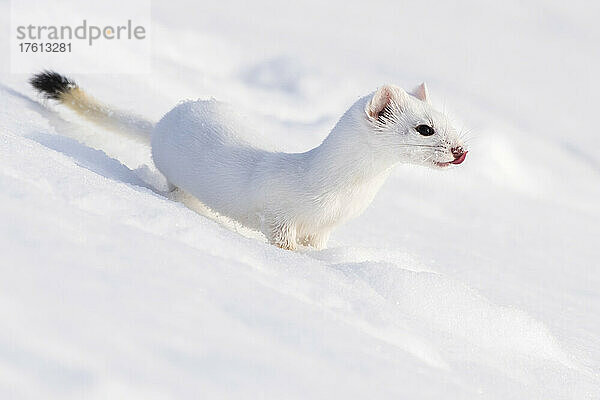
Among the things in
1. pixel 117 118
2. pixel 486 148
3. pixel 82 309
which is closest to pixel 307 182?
pixel 117 118

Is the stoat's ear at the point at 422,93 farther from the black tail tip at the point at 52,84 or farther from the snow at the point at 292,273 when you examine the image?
the black tail tip at the point at 52,84

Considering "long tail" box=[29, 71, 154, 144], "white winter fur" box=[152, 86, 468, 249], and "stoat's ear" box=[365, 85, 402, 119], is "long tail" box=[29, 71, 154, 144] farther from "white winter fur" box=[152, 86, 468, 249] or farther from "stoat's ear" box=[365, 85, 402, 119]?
"stoat's ear" box=[365, 85, 402, 119]

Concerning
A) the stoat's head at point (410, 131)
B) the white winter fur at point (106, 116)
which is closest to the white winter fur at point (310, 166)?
the stoat's head at point (410, 131)

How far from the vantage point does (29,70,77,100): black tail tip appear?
363 centimetres

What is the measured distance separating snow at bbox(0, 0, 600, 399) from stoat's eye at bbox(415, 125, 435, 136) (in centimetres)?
44

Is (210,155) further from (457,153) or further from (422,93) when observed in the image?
(457,153)

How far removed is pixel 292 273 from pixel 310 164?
93 cm

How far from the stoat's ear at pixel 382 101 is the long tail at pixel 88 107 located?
1.19m

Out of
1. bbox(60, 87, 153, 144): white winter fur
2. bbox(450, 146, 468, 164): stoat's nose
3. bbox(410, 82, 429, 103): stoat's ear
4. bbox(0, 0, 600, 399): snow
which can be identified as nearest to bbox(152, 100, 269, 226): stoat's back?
bbox(0, 0, 600, 399): snow

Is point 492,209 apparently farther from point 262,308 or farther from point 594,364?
point 262,308

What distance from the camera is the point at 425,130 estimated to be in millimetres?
2504

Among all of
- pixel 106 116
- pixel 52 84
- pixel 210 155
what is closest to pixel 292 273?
pixel 210 155

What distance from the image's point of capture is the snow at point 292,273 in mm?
1153

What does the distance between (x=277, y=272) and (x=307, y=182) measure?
35.9 inches
